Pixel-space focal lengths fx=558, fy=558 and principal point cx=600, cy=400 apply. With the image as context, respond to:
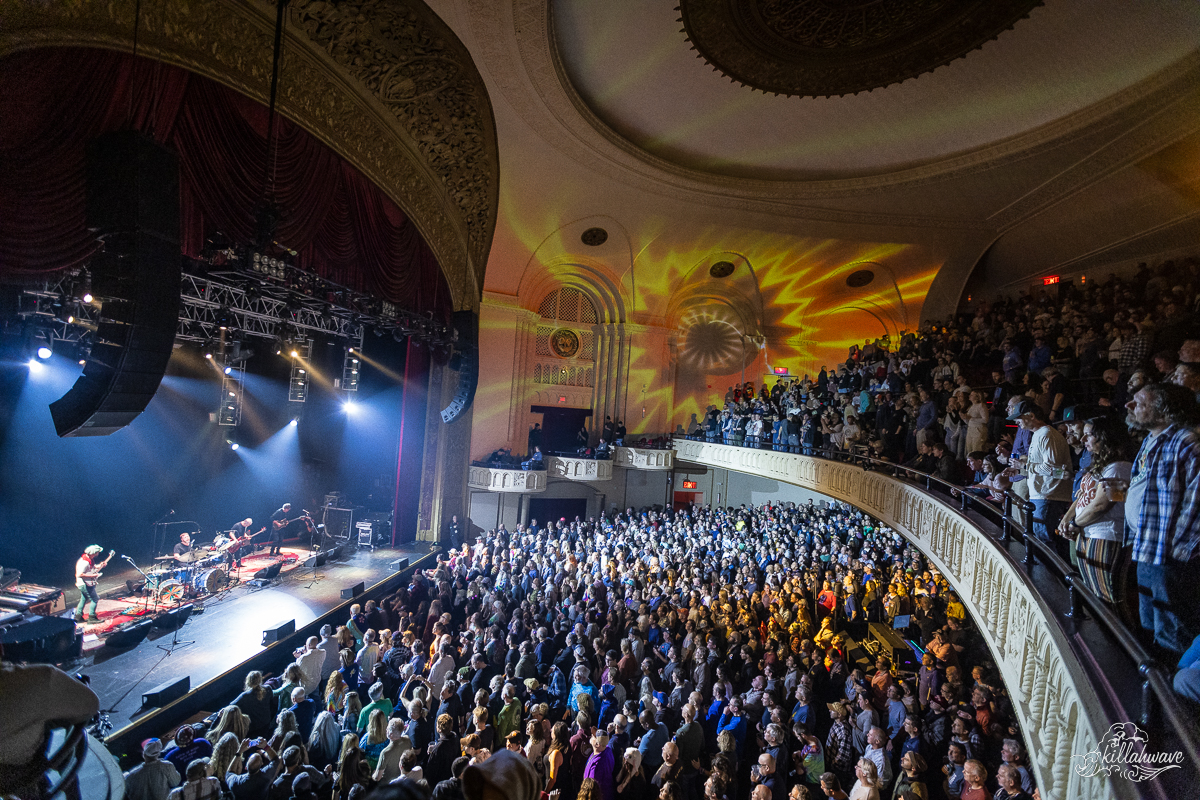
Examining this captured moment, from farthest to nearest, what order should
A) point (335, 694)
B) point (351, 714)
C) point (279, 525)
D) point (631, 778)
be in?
point (279, 525), point (335, 694), point (351, 714), point (631, 778)

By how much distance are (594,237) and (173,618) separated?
13624 millimetres

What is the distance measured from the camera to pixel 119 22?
461 cm

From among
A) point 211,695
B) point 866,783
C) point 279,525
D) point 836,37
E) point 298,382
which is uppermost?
point 836,37

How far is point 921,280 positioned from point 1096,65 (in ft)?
29.5

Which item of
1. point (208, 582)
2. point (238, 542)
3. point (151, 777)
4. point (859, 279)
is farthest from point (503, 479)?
point (859, 279)

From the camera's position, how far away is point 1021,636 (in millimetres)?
3797

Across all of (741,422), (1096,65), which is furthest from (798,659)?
(1096,65)

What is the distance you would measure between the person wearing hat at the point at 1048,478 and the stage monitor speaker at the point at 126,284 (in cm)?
655

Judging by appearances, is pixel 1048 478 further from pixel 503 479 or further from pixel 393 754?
pixel 503 479

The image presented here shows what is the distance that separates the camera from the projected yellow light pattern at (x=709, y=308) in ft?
57.1

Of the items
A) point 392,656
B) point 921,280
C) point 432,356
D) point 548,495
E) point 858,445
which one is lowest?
point 392,656

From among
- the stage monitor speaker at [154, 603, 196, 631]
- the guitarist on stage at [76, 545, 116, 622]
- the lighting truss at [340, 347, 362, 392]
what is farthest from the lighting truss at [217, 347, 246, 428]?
the stage monitor speaker at [154, 603, 196, 631]

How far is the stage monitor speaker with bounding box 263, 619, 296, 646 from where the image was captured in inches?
308

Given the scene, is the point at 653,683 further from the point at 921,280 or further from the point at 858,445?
the point at 921,280
